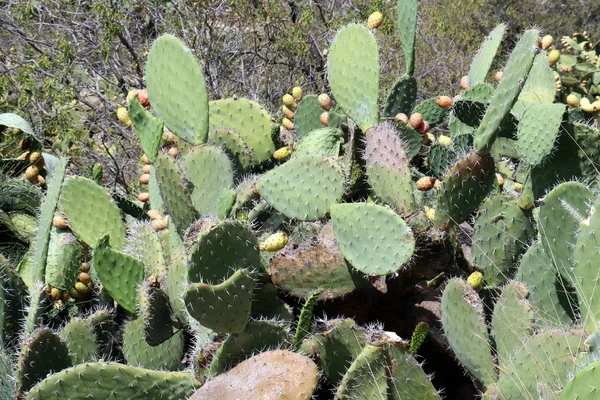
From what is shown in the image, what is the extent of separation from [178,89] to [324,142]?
58cm

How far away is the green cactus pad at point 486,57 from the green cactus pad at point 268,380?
1.74 m

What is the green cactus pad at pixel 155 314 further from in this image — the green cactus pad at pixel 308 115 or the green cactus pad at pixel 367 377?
the green cactus pad at pixel 308 115

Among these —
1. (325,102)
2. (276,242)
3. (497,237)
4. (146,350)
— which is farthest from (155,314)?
(325,102)

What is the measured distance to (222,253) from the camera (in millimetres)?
2016

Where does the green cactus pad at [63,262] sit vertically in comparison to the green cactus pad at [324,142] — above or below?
below

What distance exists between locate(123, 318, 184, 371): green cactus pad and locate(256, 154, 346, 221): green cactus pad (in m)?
0.53

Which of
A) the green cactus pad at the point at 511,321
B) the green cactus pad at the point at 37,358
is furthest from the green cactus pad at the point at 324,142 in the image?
the green cactus pad at the point at 37,358

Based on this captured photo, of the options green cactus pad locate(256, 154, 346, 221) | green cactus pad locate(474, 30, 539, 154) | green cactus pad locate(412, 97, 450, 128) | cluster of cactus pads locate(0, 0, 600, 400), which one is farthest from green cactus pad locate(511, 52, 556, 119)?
green cactus pad locate(256, 154, 346, 221)

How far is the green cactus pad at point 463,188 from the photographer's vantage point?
91.2 inches

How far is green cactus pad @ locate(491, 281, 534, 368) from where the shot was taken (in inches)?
→ 79.9

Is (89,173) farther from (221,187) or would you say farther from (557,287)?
(557,287)

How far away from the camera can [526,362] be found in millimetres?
1908

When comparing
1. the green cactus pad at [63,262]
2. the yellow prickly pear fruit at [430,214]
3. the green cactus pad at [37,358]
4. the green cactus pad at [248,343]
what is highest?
the yellow prickly pear fruit at [430,214]

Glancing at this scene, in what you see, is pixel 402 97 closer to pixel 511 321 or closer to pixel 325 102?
pixel 325 102
